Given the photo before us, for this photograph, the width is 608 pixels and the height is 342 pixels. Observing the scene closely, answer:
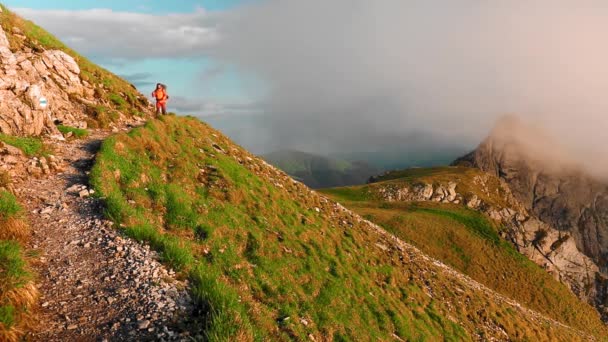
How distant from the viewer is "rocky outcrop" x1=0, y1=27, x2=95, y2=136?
20.1m

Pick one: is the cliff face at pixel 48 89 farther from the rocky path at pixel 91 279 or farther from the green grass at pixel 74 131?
the rocky path at pixel 91 279

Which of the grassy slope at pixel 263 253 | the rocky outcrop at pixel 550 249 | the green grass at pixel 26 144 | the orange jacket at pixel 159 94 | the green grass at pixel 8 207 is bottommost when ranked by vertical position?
the rocky outcrop at pixel 550 249

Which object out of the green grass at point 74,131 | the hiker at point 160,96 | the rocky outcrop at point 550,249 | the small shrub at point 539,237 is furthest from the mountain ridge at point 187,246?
the small shrub at point 539,237

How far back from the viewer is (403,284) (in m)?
28.5

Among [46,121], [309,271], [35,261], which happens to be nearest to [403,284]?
[309,271]

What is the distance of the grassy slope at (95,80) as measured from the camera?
26.8 metres

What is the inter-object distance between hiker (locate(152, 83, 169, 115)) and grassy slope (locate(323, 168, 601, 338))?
54.2 m

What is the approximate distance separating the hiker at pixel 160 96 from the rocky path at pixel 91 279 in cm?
1742

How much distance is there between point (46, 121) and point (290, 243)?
16941 mm

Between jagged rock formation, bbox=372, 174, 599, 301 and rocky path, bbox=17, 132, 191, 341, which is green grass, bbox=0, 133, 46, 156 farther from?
jagged rock formation, bbox=372, 174, 599, 301

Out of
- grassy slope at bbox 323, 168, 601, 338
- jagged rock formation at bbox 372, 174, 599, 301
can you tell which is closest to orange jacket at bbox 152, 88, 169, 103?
grassy slope at bbox 323, 168, 601, 338

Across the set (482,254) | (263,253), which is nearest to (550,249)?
(482,254)

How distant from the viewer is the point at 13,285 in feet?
30.3

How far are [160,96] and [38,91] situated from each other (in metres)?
11.0
